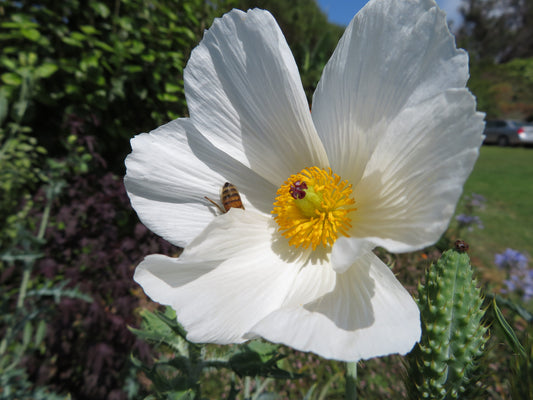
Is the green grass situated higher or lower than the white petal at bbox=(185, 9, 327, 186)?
lower

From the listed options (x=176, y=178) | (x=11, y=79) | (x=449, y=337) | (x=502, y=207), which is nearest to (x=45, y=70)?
(x=11, y=79)

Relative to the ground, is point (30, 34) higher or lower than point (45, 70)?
higher

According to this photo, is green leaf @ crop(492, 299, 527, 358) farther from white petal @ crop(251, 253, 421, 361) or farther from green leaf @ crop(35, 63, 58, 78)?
green leaf @ crop(35, 63, 58, 78)

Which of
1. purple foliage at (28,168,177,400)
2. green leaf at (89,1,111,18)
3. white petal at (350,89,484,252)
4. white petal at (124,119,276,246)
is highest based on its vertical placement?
white petal at (350,89,484,252)

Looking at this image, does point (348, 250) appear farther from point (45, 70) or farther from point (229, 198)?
point (45, 70)

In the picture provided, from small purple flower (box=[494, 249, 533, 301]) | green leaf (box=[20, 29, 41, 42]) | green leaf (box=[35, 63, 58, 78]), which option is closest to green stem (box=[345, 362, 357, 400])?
green leaf (box=[35, 63, 58, 78])

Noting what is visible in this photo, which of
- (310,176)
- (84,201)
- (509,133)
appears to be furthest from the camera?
(509,133)
